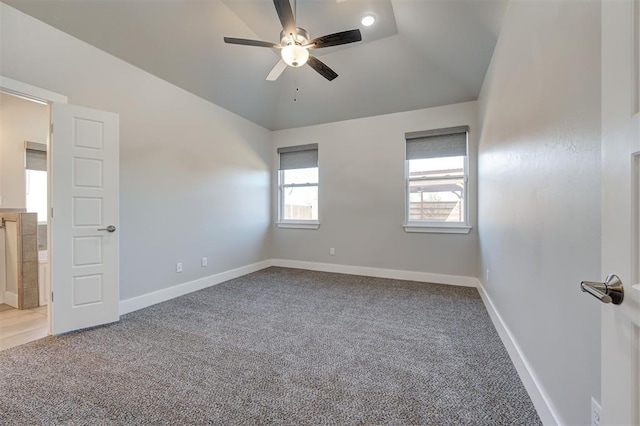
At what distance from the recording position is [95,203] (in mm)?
2602

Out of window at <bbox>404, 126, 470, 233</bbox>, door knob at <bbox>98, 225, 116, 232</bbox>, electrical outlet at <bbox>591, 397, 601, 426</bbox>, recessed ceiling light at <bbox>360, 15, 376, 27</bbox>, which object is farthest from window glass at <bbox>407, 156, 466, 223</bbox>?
door knob at <bbox>98, 225, 116, 232</bbox>

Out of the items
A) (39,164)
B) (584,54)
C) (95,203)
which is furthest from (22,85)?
(584,54)

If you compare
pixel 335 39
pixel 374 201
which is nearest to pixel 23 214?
pixel 335 39

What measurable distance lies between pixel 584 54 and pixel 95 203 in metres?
3.60

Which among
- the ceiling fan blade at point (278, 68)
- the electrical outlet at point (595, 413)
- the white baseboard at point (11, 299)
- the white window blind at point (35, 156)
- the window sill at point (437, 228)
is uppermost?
the ceiling fan blade at point (278, 68)

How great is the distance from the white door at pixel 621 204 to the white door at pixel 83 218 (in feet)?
11.3

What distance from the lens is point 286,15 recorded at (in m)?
2.19

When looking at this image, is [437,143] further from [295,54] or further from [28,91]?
[28,91]

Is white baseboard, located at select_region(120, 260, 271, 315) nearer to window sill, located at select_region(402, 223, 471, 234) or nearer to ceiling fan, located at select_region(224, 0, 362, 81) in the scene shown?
window sill, located at select_region(402, 223, 471, 234)

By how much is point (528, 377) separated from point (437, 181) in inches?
118

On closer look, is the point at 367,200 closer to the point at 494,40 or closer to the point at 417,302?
the point at 417,302

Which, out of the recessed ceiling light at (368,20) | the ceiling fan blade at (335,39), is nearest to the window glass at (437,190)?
the recessed ceiling light at (368,20)

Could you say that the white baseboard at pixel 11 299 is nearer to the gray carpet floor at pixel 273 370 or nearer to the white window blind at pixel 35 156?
the gray carpet floor at pixel 273 370

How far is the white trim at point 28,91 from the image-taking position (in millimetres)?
2158
